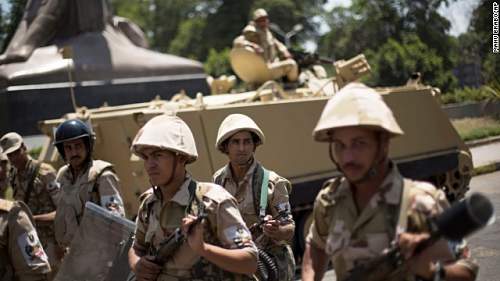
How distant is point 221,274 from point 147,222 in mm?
Answer: 421

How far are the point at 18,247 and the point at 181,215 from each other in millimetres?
1076

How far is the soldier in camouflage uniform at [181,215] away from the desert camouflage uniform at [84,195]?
1.53 m

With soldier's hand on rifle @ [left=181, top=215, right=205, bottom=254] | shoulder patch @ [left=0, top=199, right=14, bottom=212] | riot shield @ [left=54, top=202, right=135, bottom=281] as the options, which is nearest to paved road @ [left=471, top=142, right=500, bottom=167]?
riot shield @ [left=54, top=202, right=135, bottom=281]

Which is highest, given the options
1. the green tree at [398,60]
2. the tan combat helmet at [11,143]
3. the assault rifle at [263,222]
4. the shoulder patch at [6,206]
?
the shoulder patch at [6,206]

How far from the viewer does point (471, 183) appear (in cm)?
1191

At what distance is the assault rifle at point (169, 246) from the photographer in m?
3.37

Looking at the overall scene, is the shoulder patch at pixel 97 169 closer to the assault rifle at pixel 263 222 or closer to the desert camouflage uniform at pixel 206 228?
the assault rifle at pixel 263 222

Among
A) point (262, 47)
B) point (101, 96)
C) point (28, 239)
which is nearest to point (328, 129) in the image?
point (28, 239)

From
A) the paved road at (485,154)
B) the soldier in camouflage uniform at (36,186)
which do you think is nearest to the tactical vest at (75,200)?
the soldier in camouflage uniform at (36,186)

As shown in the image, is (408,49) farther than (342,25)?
No

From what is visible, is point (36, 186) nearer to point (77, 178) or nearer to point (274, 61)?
point (77, 178)

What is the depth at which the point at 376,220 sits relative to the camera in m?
2.72

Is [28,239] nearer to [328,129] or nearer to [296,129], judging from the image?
[328,129]

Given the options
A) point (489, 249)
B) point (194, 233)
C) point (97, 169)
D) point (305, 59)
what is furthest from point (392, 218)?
point (305, 59)
